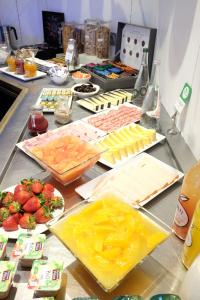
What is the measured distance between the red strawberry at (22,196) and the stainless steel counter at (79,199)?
0.11 meters

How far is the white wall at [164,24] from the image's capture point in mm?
997


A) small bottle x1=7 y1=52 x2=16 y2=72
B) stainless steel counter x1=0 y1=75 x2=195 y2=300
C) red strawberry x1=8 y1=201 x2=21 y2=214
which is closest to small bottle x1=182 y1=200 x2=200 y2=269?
stainless steel counter x1=0 y1=75 x2=195 y2=300

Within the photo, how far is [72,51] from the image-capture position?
179 centimetres

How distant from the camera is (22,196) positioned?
29.0 inches

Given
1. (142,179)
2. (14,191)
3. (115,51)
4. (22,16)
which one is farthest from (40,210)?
(22,16)

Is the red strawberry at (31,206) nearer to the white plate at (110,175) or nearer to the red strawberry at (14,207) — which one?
the red strawberry at (14,207)

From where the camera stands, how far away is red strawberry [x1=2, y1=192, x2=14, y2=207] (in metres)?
0.73

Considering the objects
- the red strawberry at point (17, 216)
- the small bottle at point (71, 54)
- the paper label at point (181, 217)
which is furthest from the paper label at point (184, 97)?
the small bottle at point (71, 54)

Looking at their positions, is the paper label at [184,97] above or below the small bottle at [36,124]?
above

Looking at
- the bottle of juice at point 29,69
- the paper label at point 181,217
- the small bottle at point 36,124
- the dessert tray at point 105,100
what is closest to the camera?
the paper label at point 181,217

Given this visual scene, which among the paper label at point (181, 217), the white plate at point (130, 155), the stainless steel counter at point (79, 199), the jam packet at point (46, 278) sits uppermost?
the paper label at point (181, 217)

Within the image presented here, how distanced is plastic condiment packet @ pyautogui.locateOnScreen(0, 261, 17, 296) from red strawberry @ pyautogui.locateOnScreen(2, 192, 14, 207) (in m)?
0.20

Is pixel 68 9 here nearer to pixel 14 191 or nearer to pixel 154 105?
pixel 154 105

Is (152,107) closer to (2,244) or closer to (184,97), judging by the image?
(184,97)
